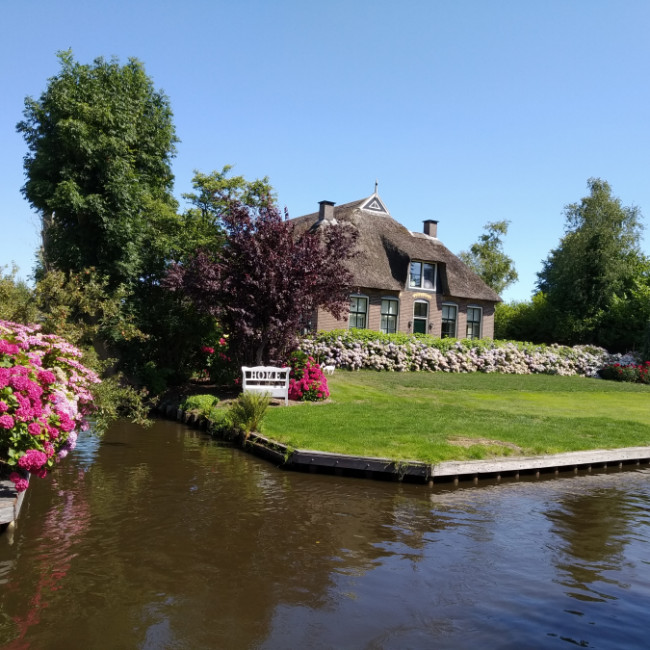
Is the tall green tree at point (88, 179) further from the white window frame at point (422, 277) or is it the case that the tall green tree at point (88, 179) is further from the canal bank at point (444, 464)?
the white window frame at point (422, 277)

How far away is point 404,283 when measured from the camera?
109 feet

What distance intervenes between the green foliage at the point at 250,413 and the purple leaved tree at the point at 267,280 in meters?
4.04

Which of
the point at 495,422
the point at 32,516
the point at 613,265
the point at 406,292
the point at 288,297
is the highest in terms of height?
the point at 613,265

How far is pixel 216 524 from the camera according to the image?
25.4 feet

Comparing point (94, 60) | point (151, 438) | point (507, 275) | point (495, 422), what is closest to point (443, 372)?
point (495, 422)

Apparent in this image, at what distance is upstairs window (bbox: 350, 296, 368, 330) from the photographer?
104ft

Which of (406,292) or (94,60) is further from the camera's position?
(406,292)

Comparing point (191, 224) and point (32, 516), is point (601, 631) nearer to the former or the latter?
point (32, 516)

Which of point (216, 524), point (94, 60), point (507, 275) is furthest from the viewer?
point (507, 275)

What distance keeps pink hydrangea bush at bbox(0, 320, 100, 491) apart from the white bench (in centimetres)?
789

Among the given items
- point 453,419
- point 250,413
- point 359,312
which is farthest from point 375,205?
point 250,413

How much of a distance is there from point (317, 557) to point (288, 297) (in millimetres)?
11019

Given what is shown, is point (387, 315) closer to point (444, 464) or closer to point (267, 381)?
point (267, 381)

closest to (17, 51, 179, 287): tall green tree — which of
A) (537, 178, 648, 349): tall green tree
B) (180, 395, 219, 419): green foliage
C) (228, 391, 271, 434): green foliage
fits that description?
(180, 395, 219, 419): green foliage
